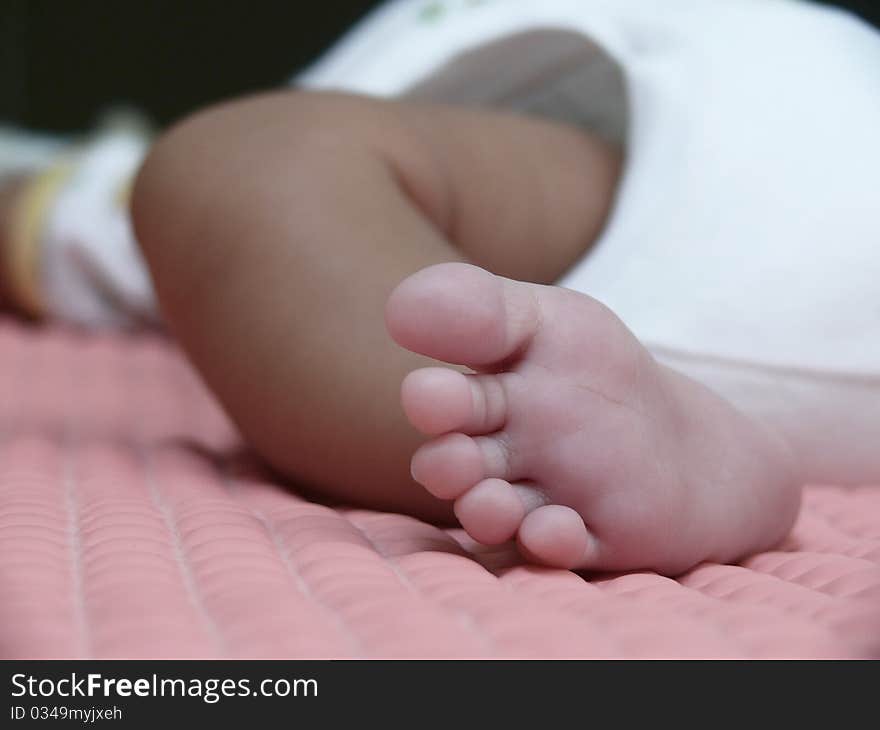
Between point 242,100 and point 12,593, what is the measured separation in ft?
1.35

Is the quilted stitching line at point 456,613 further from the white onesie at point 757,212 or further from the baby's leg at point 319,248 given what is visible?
the white onesie at point 757,212

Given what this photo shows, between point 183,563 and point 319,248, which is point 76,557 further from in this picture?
point 319,248

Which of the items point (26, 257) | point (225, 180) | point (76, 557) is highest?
point (225, 180)

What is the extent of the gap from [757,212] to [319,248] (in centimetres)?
27

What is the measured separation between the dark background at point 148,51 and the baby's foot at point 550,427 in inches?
62.8

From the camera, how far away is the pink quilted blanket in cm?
37

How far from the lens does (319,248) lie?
0.59m

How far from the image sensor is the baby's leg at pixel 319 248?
565 mm

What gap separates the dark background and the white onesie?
3.91 feet

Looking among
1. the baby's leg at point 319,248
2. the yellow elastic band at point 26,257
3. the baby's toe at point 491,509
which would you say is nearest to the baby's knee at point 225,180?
the baby's leg at point 319,248

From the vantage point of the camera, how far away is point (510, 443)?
0.46 m

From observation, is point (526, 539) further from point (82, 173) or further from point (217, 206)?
point (82, 173)

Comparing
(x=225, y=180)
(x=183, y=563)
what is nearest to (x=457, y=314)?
(x=183, y=563)
